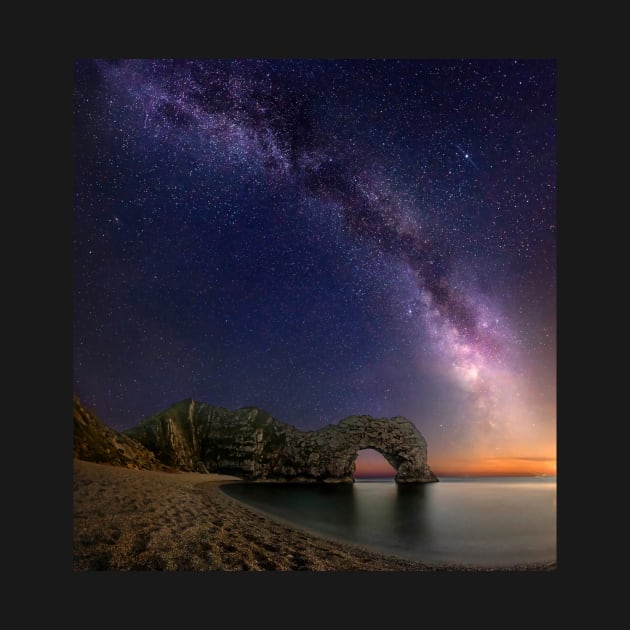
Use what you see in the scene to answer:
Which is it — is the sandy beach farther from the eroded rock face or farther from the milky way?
the milky way

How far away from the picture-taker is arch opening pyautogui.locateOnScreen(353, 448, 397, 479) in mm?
9789

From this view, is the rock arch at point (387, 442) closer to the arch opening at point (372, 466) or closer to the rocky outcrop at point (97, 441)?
the arch opening at point (372, 466)

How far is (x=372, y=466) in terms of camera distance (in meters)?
10.0

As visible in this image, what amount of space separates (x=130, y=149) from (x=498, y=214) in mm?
6025

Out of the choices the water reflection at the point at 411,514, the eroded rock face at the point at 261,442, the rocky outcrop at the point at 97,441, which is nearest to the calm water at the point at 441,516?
the water reflection at the point at 411,514

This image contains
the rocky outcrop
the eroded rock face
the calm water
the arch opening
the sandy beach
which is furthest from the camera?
the arch opening

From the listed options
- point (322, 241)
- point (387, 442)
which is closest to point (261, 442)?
point (387, 442)

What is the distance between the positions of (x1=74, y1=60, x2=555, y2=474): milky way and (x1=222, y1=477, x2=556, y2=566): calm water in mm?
678

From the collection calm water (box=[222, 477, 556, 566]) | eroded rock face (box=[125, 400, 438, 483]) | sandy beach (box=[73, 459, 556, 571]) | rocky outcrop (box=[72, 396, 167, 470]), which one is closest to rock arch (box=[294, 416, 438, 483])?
eroded rock face (box=[125, 400, 438, 483])

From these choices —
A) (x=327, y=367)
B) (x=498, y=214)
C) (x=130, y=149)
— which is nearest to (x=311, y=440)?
(x=327, y=367)

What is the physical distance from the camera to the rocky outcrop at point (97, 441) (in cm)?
938

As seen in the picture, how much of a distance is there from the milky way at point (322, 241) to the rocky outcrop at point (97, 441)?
0.25 meters

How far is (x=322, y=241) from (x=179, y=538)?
16.8 feet

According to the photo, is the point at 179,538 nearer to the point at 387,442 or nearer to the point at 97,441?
the point at 97,441
